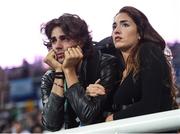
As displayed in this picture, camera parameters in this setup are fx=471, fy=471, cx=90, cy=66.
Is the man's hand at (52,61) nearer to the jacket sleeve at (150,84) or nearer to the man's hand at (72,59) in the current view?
the man's hand at (72,59)

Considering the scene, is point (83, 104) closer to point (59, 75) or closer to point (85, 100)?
point (85, 100)

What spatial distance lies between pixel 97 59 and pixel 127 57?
0.38ft

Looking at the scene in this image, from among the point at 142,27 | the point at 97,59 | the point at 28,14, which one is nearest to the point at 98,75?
the point at 97,59

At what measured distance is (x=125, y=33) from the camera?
1.16 m

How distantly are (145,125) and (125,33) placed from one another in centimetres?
48

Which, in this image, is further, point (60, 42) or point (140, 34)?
point (60, 42)

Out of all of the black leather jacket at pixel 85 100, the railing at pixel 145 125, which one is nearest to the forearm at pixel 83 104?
the black leather jacket at pixel 85 100

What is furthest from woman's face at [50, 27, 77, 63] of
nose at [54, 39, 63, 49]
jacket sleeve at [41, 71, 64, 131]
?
jacket sleeve at [41, 71, 64, 131]

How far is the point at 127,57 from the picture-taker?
44.9 inches

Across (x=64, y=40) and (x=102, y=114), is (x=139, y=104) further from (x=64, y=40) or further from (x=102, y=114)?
(x=64, y=40)

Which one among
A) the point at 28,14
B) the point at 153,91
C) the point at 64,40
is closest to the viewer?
the point at 153,91

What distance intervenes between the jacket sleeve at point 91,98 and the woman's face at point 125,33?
0.19 ft

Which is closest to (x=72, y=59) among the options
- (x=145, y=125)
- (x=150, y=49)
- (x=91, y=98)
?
(x=91, y=98)

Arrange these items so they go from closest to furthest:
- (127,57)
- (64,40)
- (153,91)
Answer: (153,91) < (127,57) < (64,40)
